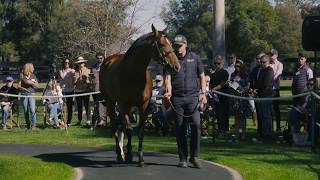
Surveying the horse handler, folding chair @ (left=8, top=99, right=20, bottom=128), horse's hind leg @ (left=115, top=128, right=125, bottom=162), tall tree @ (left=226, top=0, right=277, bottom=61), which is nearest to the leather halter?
the horse handler

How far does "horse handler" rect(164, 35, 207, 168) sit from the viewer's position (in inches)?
408

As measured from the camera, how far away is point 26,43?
76.9 metres

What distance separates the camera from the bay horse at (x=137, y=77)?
10086 mm

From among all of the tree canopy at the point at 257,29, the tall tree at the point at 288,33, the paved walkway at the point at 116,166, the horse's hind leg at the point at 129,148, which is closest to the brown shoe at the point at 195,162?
the paved walkway at the point at 116,166

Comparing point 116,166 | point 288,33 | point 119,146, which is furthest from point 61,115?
point 288,33

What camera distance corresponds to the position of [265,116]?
47.7ft

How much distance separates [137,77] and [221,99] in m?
5.05

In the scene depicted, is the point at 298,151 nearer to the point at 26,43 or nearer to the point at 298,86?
the point at 298,86

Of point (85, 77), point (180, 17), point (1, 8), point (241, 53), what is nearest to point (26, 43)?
point (1, 8)

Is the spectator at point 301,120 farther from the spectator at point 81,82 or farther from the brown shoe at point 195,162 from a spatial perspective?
the spectator at point 81,82

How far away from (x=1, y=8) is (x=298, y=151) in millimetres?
69830

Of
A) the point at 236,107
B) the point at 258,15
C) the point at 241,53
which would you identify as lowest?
the point at 236,107

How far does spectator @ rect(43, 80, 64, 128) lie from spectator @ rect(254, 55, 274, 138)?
20.9 feet

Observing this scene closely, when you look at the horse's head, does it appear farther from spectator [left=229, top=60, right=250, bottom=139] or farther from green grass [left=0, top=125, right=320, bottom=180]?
spectator [left=229, top=60, right=250, bottom=139]
